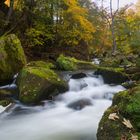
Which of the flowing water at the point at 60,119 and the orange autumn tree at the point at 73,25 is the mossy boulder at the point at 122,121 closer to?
the flowing water at the point at 60,119

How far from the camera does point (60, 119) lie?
730 centimetres

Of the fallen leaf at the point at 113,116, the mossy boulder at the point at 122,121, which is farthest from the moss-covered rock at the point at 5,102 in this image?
the fallen leaf at the point at 113,116

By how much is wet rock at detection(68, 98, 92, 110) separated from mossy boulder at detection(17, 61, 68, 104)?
66 cm

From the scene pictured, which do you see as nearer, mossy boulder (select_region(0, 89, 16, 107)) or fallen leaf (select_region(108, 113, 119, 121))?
fallen leaf (select_region(108, 113, 119, 121))

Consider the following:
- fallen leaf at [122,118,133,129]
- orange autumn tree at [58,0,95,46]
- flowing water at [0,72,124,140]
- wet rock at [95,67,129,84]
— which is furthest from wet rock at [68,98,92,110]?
orange autumn tree at [58,0,95,46]

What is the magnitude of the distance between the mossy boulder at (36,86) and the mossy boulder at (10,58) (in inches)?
48.8

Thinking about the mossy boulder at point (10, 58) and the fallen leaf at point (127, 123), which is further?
the mossy boulder at point (10, 58)

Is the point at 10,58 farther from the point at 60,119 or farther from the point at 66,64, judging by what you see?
the point at 60,119

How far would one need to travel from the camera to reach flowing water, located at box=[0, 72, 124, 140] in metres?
6.08

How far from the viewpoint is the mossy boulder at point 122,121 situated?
3.95 metres

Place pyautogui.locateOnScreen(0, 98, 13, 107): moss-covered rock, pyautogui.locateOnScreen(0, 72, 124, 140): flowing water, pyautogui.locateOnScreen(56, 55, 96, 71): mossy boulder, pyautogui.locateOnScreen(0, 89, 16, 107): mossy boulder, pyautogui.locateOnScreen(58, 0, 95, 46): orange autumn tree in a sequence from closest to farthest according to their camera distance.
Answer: pyautogui.locateOnScreen(0, 72, 124, 140): flowing water
pyautogui.locateOnScreen(0, 98, 13, 107): moss-covered rock
pyautogui.locateOnScreen(0, 89, 16, 107): mossy boulder
pyautogui.locateOnScreen(56, 55, 96, 71): mossy boulder
pyautogui.locateOnScreen(58, 0, 95, 46): orange autumn tree

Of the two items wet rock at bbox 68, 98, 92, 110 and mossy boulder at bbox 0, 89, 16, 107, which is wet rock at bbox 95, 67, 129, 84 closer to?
wet rock at bbox 68, 98, 92, 110

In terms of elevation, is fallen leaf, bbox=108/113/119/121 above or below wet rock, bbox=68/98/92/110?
above

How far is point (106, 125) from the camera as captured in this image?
410 centimetres
